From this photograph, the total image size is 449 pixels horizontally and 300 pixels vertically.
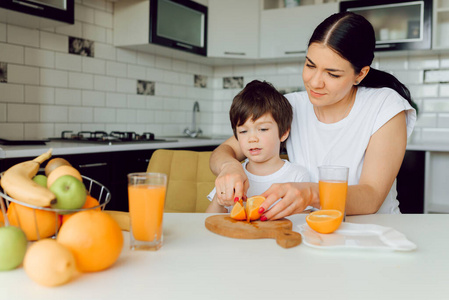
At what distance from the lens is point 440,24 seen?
11.9 feet

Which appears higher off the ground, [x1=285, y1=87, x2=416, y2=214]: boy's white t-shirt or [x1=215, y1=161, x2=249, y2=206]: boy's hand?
[x1=285, y1=87, x2=416, y2=214]: boy's white t-shirt

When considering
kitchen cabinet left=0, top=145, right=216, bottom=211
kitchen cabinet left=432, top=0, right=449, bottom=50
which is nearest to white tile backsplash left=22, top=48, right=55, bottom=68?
kitchen cabinet left=0, top=145, right=216, bottom=211

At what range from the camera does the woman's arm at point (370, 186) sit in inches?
40.0

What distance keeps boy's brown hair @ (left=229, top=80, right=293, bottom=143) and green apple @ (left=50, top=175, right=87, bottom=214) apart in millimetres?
929

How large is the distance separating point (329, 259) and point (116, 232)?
384mm

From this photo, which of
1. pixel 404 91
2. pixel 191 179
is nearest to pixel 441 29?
pixel 404 91

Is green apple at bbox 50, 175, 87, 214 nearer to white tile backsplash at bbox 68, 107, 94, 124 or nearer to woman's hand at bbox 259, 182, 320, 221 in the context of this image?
woman's hand at bbox 259, 182, 320, 221

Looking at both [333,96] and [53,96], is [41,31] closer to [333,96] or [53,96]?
[53,96]

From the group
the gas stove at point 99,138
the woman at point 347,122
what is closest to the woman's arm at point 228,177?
the woman at point 347,122

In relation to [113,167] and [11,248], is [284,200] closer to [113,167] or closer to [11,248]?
[11,248]

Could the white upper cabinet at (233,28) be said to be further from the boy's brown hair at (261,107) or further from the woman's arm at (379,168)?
the woman's arm at (379,168)

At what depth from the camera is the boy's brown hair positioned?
160 cm

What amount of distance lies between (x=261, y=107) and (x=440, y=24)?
275 centimetres

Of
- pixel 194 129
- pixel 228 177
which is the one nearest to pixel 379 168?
pixel 228 177
